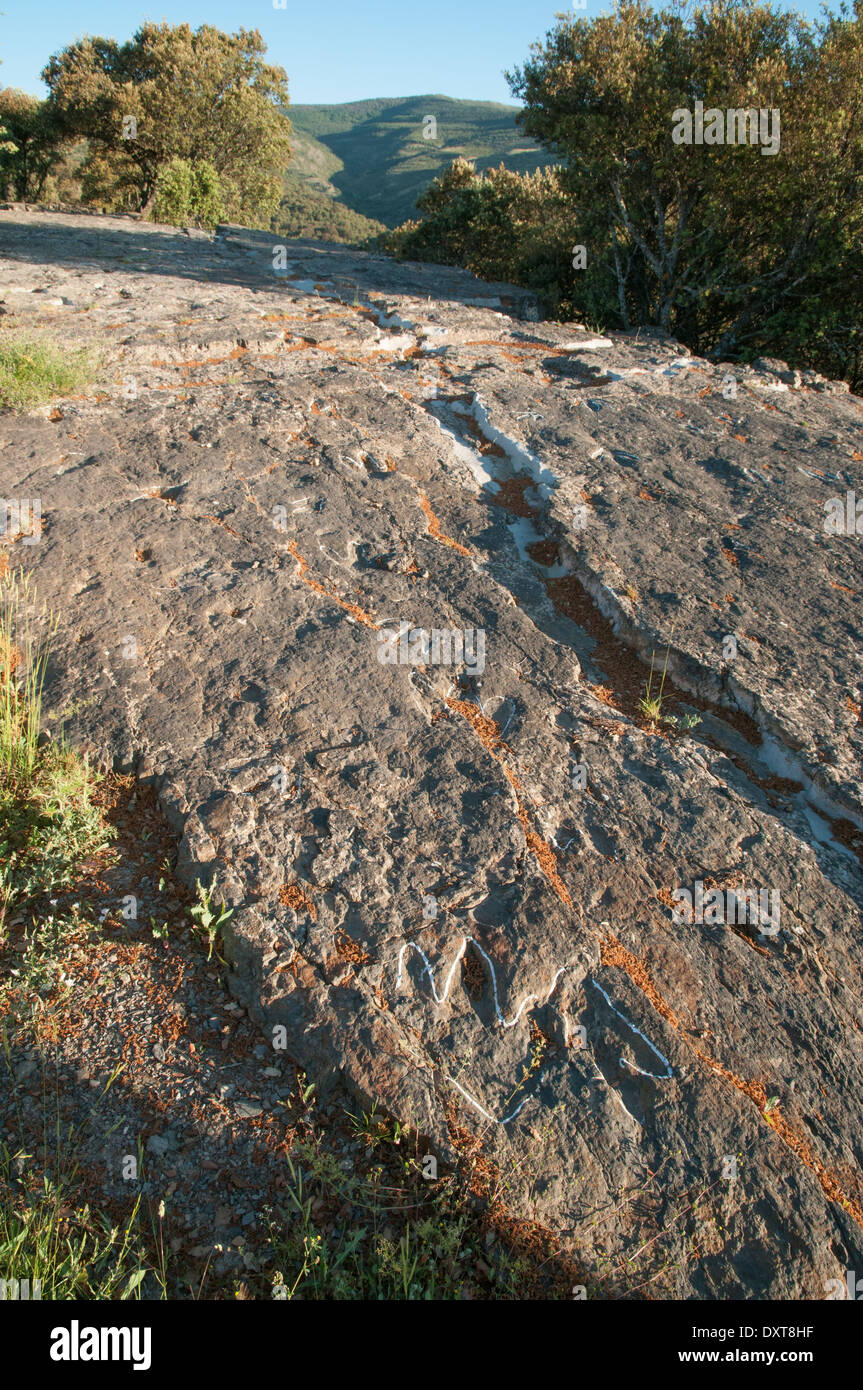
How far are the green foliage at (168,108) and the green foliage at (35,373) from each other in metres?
16.2

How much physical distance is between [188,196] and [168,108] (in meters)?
5.20

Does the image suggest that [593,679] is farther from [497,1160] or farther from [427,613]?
[497,1160]

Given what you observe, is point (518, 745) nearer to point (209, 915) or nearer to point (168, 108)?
point (209, 915)

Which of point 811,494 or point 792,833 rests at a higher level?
point 811,494

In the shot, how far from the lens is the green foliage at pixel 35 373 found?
4.95m

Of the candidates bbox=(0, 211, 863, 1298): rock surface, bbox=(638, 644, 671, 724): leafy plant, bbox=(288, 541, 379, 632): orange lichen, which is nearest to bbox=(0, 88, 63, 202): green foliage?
bbox=(0, 211, 863, 1298): rock surface

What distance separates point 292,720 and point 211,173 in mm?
18573

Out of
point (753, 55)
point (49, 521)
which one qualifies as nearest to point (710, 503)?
point (49, 521)

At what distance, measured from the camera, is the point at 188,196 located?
52.5ft

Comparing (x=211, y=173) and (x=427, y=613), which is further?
(x=211, y=173)

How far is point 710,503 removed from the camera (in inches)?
199

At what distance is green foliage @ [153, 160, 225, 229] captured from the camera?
15.8 metres
